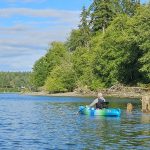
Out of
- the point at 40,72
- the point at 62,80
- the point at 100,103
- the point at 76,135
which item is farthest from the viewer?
the point at 40,72

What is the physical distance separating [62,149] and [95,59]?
277 ft

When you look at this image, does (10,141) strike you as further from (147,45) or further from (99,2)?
(99,2)

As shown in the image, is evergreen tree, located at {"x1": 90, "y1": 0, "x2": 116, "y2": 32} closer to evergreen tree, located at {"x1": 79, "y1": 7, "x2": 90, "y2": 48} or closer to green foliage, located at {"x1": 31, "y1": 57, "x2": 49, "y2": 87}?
evergreen tree, located at {"x1": 79, "y1": 7, "x2": 90, "y2": 48}

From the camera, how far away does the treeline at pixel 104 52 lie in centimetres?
8800

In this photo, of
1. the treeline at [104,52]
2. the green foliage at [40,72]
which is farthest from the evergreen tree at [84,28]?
the green foliage at [40,72]

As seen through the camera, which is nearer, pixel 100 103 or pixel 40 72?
pixel 100 103

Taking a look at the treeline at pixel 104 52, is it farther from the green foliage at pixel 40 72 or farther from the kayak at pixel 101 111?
the kayak at pixel 101 111

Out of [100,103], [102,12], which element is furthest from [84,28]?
[100,103]

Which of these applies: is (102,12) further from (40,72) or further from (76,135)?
(76,135)

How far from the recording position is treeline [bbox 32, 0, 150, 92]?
289 ft

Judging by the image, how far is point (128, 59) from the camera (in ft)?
305

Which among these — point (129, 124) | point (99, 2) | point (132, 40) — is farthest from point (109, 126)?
point (99, 2)

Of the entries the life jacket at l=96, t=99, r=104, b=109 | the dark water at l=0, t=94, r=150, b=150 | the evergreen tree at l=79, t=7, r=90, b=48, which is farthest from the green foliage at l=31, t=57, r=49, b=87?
the dark water at l=0, t=94, r=150, b=150

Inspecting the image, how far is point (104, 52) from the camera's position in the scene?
10344cm
